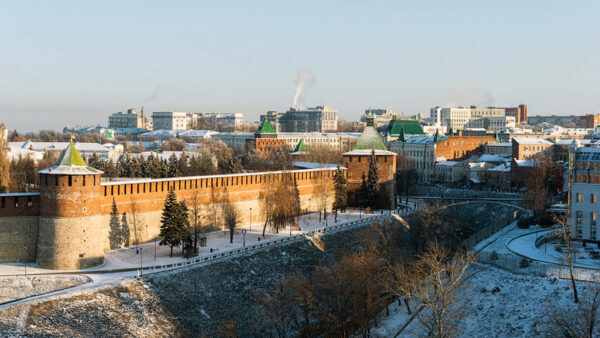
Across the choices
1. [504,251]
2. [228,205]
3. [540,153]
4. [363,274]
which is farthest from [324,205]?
[540,153]

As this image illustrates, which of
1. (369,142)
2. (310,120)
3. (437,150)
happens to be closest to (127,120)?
(310,120)

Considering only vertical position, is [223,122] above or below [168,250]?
above

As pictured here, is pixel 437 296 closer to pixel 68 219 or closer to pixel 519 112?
pixel 68 219

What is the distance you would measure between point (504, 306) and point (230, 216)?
1652 centimetres

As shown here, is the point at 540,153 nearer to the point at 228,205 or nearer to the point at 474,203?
the point at 474,203

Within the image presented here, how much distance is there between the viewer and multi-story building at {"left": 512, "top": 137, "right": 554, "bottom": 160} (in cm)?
7594

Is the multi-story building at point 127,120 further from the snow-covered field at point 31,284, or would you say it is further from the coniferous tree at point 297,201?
the snow-covered field at point 31,284

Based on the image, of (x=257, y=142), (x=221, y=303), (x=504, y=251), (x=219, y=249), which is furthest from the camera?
(x=257, y=142)

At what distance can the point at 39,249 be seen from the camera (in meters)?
34.1

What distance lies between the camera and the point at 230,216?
140 ft

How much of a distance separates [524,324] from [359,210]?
23873 millimetres

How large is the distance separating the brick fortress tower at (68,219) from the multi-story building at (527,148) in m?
52.1

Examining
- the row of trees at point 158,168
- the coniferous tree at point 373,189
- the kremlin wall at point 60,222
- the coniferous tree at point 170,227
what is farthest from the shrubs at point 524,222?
the row of trees at point 158,168

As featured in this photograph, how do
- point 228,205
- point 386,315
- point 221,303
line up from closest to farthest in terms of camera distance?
point 221,303, point 386,315, point 228,205
